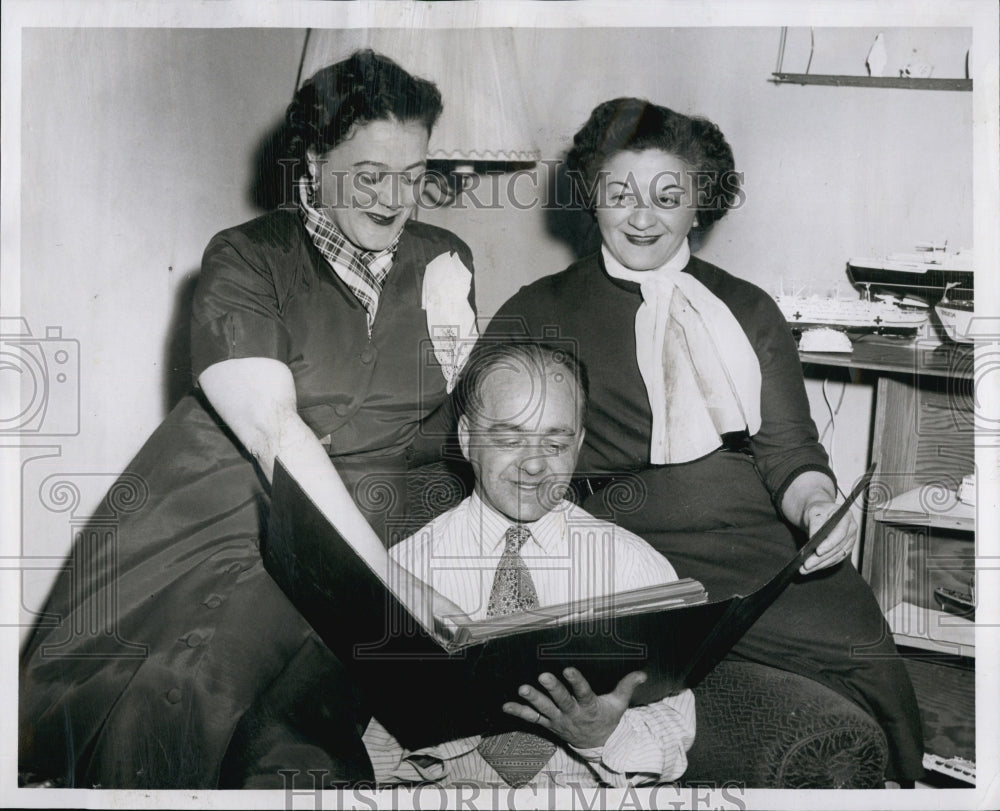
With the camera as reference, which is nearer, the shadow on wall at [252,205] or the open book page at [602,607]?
the open book page at [602,607]

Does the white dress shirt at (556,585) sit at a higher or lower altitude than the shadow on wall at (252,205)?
lower

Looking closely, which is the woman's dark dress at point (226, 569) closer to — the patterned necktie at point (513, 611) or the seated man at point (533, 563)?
the seated man at point (533, 563)

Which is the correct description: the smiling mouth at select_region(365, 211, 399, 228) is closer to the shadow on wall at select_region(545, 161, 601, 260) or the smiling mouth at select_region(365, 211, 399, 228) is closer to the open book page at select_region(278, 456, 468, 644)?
the shadow on wall at select_region(545, 161, 601, 260)

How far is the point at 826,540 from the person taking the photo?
140 centimetres

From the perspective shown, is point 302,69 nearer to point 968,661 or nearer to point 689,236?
point 689,236

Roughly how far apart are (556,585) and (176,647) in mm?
589

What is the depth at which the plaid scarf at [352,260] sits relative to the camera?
1.42 metres

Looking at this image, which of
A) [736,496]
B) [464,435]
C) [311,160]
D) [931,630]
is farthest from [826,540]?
[311,160]

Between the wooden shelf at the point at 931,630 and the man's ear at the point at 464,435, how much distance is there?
0.72 meters

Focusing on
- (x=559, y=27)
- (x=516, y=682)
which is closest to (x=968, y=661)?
(x=516, y=682)

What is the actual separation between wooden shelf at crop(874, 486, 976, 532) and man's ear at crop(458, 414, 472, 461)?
0.67 m

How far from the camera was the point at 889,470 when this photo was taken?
1469 millimetres

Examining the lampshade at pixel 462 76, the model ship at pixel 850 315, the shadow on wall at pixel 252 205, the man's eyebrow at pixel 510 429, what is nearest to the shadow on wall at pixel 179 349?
the shadow on wall at pixel 252 205

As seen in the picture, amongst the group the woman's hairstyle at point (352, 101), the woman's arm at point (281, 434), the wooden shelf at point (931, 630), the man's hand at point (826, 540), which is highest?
the woman's hairstyle at point (352, 101)
